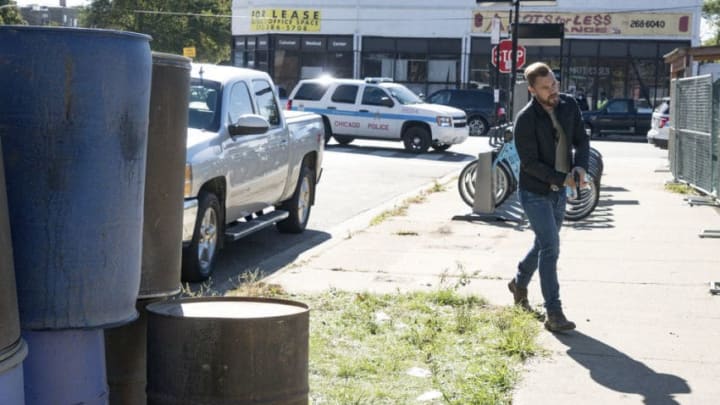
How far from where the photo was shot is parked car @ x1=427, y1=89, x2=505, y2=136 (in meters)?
40.1

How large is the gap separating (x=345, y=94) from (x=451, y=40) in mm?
21642

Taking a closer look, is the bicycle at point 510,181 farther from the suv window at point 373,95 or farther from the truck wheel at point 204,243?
the suv window at point 373,95

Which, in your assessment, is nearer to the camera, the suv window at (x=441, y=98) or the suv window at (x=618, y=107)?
the suv window at (x=441, y=98)

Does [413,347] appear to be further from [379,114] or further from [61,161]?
[379,114]

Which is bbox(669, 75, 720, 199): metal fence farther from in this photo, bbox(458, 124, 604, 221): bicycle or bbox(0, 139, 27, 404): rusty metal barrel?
bbox(0, 139, 27, 404): rusty metal barrel

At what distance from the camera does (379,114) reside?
2895cm

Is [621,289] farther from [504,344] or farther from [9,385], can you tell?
[9,385]

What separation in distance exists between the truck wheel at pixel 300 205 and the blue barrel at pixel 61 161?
28.4ft

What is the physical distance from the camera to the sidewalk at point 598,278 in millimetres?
6309

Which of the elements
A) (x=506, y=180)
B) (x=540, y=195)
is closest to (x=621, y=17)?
(x=506, y=180)

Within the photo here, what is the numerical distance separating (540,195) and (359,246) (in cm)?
422

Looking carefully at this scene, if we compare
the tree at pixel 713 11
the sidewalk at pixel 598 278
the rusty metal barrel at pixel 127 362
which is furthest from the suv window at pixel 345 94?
the tree at pixel 713 11

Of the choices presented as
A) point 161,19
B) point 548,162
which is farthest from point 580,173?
point 161,19

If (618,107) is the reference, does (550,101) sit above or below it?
above
